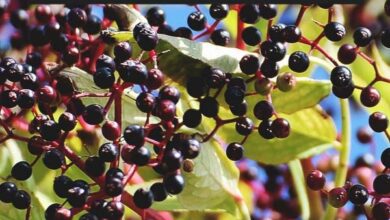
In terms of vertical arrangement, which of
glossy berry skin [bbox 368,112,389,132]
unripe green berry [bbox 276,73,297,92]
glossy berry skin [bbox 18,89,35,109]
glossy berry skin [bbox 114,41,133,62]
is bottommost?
glossy berry skin [bbox 368,112,389,132]

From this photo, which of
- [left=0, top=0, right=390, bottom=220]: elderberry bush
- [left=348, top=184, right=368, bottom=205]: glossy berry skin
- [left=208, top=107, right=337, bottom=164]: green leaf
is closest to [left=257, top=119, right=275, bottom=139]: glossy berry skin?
[left=0, top=0, right=390, bottom=220]: elderberry bush

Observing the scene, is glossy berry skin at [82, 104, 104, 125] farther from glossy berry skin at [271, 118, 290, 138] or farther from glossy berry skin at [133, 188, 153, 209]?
glossy berry skin at [271, 118, 290, 138]

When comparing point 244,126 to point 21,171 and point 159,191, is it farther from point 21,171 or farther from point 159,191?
point 21,171

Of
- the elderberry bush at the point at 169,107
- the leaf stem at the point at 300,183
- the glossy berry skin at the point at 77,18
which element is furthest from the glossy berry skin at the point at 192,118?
the leaf stem at the point at 300,183

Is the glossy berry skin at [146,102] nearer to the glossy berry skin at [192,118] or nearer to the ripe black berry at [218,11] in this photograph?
the glossy berry skin at [192,118]

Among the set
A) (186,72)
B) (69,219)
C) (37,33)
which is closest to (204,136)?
(186,72)

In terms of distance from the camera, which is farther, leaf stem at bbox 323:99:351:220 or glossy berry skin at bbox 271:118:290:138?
leaf stem at bbox 323:99:351:220

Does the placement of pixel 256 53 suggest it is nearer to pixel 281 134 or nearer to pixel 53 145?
pixel 281 134
